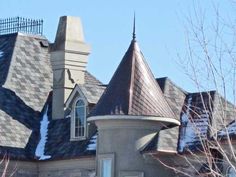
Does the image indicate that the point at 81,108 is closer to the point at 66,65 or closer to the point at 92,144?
the point at 92,144

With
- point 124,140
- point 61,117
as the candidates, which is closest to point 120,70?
point 124,140

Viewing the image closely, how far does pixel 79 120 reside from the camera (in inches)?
1543

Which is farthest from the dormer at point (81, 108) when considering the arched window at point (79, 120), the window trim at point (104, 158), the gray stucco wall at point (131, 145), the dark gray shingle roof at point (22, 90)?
the gray stucco wall at point (131, 145)

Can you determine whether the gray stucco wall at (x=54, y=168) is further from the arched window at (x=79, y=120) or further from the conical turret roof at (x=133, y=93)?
the conical turret roof at (x=133, y=93)

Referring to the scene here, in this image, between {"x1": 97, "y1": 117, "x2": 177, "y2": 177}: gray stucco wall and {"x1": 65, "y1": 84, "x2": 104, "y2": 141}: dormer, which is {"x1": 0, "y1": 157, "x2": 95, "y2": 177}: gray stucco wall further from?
{"x1": 97, "y1": 117, "x2": 177, "y2": 177}: gray stucco wall

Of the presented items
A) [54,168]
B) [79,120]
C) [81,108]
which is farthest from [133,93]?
[54,168]

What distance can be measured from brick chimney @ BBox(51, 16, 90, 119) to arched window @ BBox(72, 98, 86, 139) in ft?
5.31

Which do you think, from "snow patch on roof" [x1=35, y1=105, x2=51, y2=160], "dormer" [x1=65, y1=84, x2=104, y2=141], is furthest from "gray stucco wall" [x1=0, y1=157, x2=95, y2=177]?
"dormer" [x1=65, y1=84, x2=104, y2=141]

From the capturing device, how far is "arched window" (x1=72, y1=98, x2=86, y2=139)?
3891cm

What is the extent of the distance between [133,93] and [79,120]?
4.18 m

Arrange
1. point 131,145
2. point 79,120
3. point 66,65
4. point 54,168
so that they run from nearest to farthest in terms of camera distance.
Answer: point 131,145
point 54,168
point 79,120
point 66,65

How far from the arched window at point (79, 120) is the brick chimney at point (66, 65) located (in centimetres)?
162

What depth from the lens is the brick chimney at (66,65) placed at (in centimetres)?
→ 4108

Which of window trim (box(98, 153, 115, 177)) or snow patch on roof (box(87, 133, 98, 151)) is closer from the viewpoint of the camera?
window trim (box(98, 153, 115, 177))
